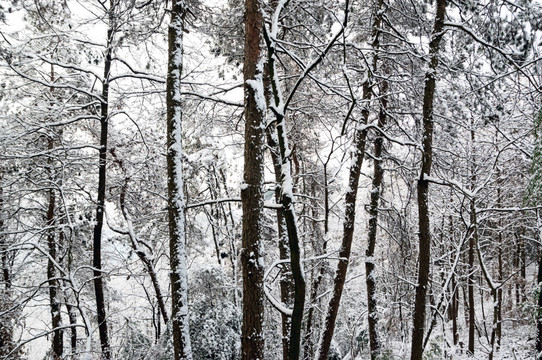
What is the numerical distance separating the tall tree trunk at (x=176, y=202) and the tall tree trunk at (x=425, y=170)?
3.45 metres

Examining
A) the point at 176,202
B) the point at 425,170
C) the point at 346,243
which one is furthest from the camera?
the point at 346,243

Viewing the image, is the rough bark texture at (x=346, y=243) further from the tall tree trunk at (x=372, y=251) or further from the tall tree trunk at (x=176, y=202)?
the tall tree trunk at (x=176, y=202)

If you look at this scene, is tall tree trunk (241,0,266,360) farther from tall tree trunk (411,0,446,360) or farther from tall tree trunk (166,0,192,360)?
tall tree trunk (411,0,446,360)

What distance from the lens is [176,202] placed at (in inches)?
224

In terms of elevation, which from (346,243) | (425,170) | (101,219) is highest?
(425,170)

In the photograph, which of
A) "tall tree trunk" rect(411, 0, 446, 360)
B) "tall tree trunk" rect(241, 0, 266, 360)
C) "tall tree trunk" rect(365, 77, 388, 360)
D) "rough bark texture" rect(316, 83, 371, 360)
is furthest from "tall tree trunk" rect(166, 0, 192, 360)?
"tall tree trunk" rect(365, 77, 388, 360)

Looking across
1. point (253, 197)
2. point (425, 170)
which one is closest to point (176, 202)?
point (253, 197)

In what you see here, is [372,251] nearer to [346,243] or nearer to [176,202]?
[346,243]

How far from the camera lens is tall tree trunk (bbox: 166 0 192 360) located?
5320 millimetres

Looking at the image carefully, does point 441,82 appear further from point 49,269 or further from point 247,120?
point 49,269

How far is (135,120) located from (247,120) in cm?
525

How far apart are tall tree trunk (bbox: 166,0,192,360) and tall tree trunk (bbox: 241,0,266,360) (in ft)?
5.86

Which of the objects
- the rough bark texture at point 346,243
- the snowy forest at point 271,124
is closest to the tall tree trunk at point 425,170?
the snowy forest at point 271,124

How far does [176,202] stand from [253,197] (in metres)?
2.12
